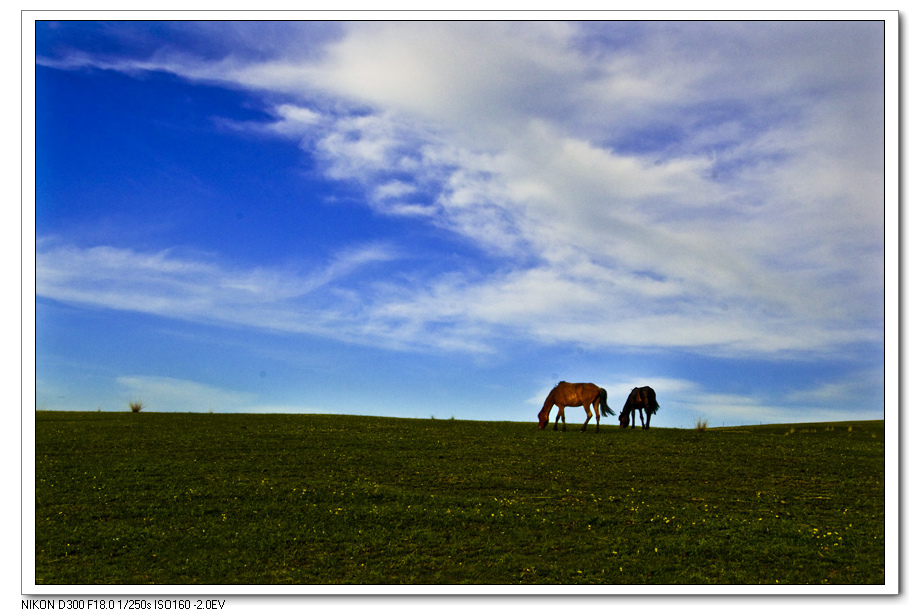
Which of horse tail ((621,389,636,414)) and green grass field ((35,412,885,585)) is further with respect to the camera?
horse tail ((621,389,636,414))

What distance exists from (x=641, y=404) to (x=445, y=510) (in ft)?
67.3

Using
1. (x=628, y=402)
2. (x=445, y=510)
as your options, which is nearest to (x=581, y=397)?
(x=628, y=402)

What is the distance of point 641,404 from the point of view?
36750 mm

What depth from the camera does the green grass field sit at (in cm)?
1554

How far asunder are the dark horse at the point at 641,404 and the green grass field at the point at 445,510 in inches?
242

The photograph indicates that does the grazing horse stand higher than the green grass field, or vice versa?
the grazing horse

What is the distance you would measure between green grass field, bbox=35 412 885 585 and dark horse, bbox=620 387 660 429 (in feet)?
20.2
